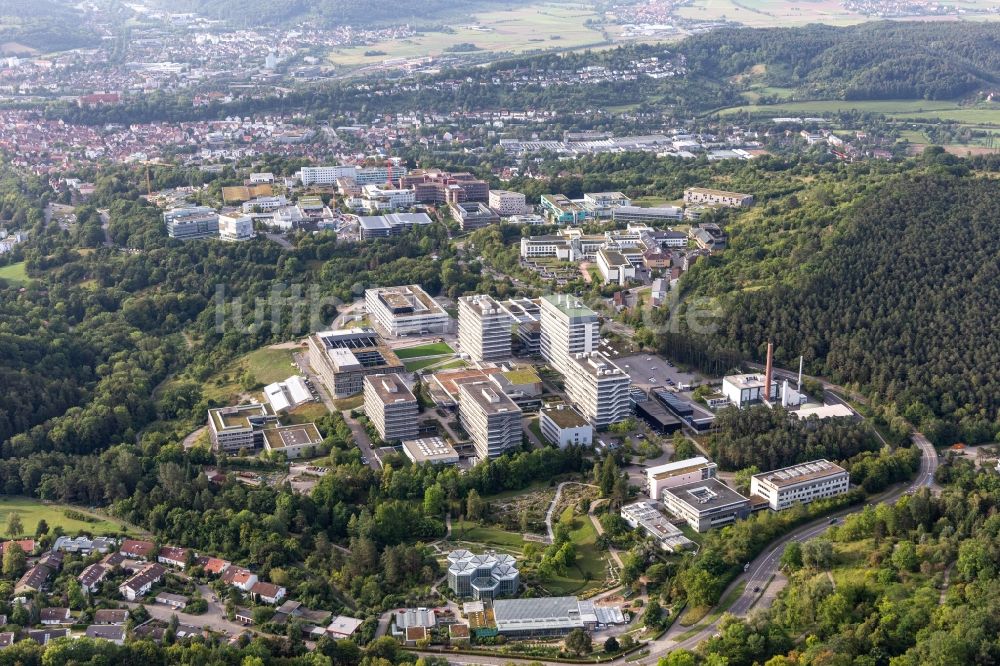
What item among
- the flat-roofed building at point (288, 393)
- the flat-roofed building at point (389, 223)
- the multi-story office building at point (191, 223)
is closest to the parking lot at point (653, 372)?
the flat-roofed building at point (288, 393)

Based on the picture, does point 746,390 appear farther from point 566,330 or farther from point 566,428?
point 566,428

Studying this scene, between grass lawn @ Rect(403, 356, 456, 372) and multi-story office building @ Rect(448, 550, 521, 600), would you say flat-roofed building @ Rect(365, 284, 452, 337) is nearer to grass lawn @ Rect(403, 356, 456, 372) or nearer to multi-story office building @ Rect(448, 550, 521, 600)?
grass lawn @ Rect(403, 356, 456, 372)

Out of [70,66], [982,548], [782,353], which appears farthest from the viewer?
[70,66]

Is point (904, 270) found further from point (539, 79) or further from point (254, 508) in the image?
point (539, 79)

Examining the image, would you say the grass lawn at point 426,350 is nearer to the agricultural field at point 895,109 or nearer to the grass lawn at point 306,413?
the grass lawn at point 306,413

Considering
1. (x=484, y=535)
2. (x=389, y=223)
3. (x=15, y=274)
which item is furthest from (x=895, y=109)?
(x=484, y=535)

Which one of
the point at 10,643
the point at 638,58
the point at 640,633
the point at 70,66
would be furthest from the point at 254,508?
the point at 70,66
